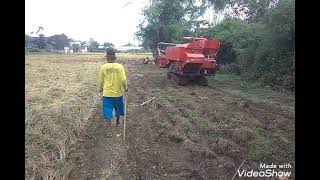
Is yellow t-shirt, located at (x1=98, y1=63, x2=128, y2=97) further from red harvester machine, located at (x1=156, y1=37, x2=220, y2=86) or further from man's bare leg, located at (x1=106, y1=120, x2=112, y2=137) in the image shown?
red harvester machine, located at (x1=156, y1=37, x2=220, y2=86)

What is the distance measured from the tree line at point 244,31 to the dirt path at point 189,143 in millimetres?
5698

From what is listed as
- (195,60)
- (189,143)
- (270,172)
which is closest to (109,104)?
(189,143)

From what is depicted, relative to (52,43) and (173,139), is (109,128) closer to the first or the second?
Answer: (173,139)

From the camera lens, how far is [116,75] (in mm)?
8578

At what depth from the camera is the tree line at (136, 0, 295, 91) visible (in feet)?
55.0

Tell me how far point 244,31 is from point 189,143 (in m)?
15.8

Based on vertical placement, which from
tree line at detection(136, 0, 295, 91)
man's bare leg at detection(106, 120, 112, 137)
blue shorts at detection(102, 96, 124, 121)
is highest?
tree line at detection(136, 0, 295, 91)

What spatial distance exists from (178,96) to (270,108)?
357 centimetres

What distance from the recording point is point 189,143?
7.41 meters

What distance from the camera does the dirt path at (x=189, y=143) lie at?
240 inches

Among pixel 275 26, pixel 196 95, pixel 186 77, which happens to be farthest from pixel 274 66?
pixel 196 95

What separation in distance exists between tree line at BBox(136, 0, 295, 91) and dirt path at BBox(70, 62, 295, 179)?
224 inches

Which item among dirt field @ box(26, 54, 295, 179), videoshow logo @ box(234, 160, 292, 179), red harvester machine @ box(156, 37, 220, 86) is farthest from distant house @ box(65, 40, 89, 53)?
videoshow logo @ box(234, 160, 292, 179)

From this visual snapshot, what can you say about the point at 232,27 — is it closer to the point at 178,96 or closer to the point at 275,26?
the point at 275,26
